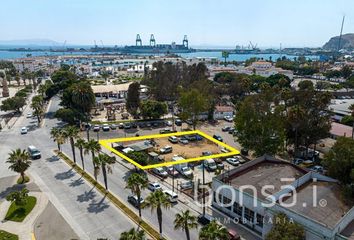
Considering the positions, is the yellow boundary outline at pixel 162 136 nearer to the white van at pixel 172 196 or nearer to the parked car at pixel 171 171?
the parked car at pixel 171 171

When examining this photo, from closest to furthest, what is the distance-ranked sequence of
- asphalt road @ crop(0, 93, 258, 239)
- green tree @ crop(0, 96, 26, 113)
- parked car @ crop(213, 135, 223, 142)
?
asphalt road @ crop(0, 93, 258, 239), parked car @ crop(213, 135, 223, 142), green tree @ crop(0, 96, 26, 113)

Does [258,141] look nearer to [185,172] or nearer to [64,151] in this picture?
[185,172]

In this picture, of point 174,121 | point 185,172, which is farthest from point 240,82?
point 185,172

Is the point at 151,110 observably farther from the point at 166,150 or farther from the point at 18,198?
the point at 18,198

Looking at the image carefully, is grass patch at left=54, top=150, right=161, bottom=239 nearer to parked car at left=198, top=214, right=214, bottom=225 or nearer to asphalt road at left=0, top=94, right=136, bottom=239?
asphalt road at left=0, top=94, right=136, bottom=239

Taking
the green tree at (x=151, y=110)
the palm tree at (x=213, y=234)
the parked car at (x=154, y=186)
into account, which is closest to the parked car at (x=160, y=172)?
the parked car at (x=154, y=186)

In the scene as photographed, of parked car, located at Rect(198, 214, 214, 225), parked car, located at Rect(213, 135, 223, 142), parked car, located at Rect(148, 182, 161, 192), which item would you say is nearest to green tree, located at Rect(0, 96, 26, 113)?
parked car, located at Rect(213, 135, 223, 142)
